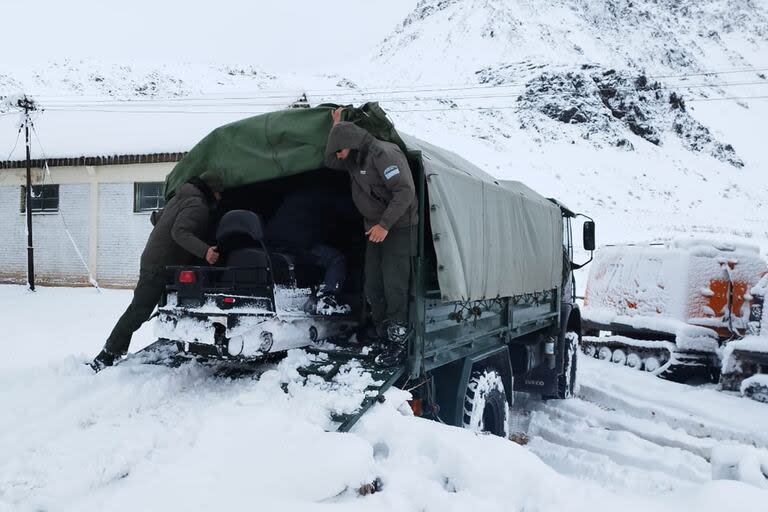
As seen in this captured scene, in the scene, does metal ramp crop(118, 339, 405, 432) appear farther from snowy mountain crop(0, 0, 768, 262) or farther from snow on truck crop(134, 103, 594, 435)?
snowy mountain crop(0, 0, 768, 262)

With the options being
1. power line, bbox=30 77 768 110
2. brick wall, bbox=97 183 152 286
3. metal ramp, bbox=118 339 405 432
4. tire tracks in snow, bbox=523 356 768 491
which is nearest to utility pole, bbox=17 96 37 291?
brick wall, bbox=97 183 152 286

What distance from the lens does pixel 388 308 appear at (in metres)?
4.45

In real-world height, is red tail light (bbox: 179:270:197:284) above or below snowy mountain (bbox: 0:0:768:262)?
below

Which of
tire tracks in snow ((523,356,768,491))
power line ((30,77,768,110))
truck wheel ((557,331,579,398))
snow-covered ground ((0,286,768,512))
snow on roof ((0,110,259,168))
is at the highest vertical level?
power line ((30,77,768,110))

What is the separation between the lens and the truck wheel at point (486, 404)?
511 cm

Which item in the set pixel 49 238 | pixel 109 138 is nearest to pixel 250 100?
pixel 109 138

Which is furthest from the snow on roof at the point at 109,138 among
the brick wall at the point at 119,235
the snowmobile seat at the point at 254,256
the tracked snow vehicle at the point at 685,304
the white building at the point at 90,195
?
the snowmobile seat at the point at 254,256

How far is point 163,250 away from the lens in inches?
197

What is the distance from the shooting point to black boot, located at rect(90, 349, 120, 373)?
5047 millimetres

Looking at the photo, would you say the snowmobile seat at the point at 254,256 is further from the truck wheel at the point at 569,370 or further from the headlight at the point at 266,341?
the truck wheel at the point at 569,370

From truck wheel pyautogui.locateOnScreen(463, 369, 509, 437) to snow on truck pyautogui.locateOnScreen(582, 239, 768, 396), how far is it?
5.99 m

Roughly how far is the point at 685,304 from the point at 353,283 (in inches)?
298

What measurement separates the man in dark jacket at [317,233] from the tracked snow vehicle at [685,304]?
750 cm

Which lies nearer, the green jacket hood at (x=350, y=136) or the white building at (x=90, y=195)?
the green jacket hood at (x=350, y=136)
